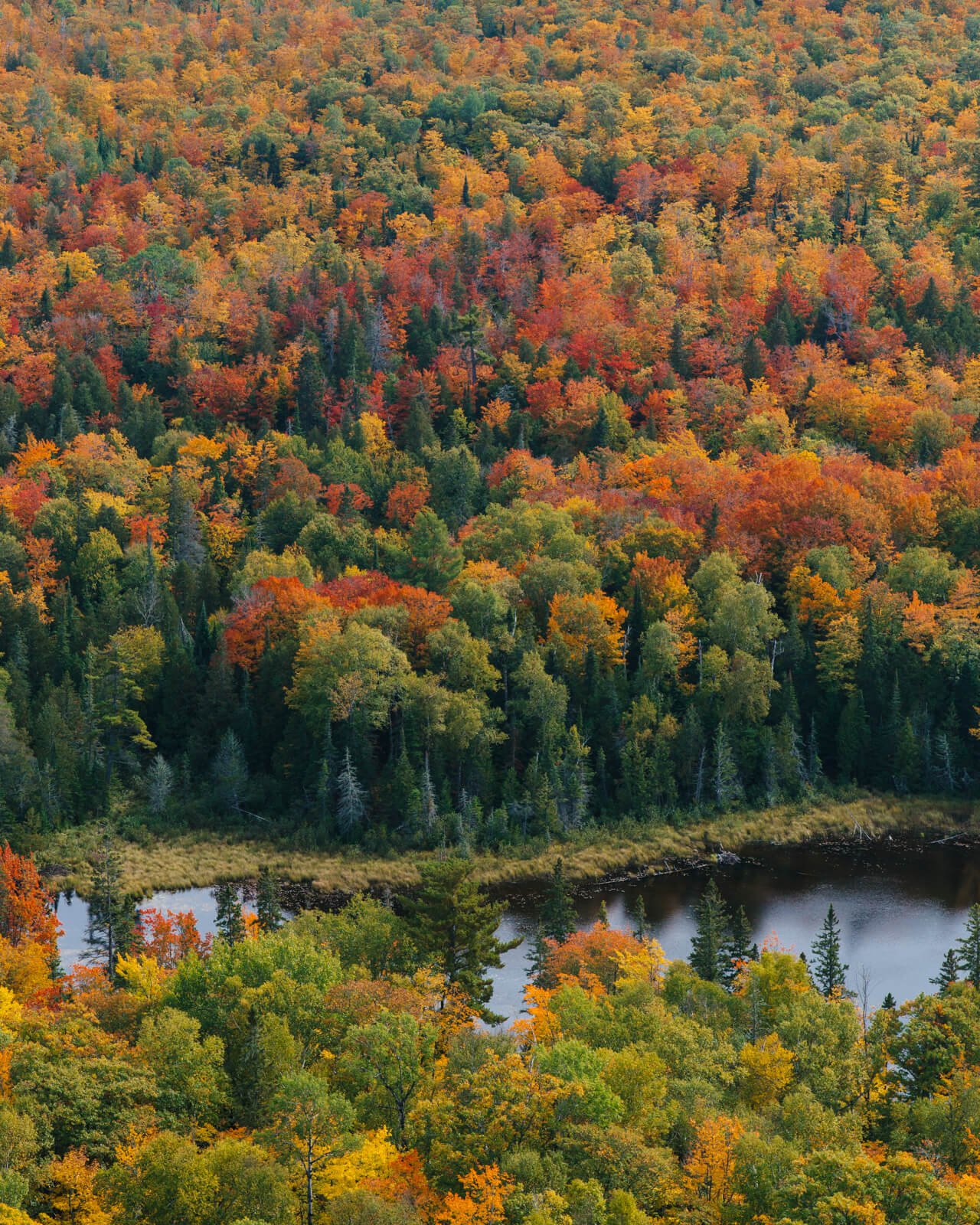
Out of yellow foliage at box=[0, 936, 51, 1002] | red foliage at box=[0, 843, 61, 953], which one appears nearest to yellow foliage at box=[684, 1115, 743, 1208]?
yellow foliage at box=[0, 936, 51, 1002]

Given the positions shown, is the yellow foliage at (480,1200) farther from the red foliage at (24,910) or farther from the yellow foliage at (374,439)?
the yellow foliage at (374,439)

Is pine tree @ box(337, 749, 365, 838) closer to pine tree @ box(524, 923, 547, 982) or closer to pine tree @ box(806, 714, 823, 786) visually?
pine tree @ box(524, 923, 547, 982)

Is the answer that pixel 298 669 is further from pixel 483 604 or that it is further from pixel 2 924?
pixel 2 924

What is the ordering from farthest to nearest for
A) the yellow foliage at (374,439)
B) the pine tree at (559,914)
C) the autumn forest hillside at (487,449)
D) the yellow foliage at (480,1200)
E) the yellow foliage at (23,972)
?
1. the yellow foliage at (374,439)
2. the autumn forest hillside at (487,449)
3. the pine tree at (559,914)
4. the yellow foliage at (23,972)
5. the yellow foliage at (480,1200)

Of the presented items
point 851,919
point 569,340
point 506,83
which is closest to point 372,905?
point 851,919

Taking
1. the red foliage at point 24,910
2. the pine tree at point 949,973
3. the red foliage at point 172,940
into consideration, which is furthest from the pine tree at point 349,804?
the pine tree at point 949,973

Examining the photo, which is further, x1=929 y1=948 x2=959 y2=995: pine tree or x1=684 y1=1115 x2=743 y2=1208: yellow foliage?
x1=929 y1=948 x2=959 y2=995: pine tree
